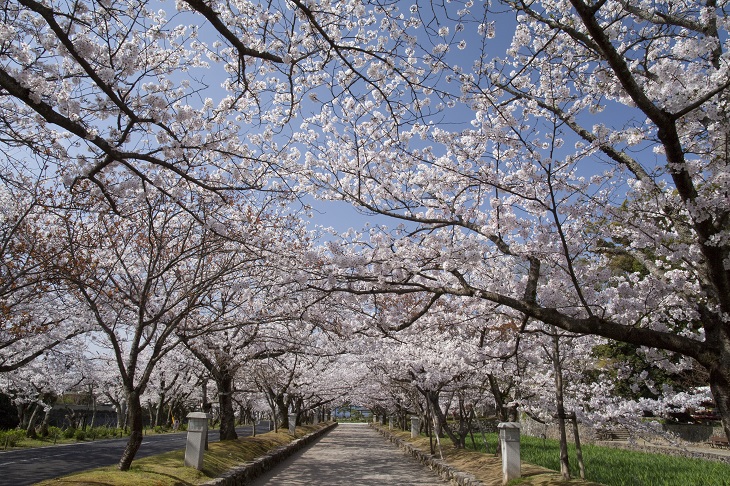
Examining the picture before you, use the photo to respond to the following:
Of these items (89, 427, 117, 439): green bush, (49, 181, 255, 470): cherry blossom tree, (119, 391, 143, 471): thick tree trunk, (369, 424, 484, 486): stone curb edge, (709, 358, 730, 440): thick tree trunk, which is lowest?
(89, 427, 117, 439): green bush

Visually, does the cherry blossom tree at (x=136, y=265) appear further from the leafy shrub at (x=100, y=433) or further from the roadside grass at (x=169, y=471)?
the leafy shrub at (x=100, y=433)

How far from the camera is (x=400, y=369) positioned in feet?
49.1

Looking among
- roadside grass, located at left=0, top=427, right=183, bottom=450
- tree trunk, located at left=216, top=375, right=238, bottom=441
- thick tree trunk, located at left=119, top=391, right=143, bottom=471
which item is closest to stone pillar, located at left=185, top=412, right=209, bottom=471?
thick tree trunk, located at left=119, top=391, right=143, bottom=471

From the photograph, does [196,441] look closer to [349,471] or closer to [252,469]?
[252,469]

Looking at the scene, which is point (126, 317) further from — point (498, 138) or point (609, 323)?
point (609, 323)

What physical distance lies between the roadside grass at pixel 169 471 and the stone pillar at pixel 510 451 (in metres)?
5.15

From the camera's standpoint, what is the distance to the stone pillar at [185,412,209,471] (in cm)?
870

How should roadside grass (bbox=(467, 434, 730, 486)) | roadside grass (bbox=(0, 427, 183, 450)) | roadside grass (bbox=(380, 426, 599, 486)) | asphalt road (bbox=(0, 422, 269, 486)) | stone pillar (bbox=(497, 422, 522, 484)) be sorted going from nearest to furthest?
roadside grass (bbox=(380, 426, 599, 486)) < stone pillar (bbox=(497, 422, 522, 484)) < roadside grass (bbox=(467, 434, 730, 486)) < asphalt road (bbox=(0, 422, 269, 486)) < roadside grass (bbox=(0, 427, 183, 450))

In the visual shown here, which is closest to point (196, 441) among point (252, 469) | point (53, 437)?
point (252, 469)

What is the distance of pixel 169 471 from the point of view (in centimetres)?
787

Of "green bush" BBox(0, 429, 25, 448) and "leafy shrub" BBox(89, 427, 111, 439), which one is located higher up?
"green bush" BBox(0, 429, 25, 448)

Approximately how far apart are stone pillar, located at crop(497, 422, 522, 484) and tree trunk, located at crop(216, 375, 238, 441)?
7.64m

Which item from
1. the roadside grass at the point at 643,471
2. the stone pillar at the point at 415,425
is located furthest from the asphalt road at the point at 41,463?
the stone pillar at the point at 415,425

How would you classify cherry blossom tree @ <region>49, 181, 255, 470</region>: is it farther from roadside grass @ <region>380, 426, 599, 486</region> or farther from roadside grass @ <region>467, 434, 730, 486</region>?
roadside grass @ <region>467, 434, 730, 486</region>
